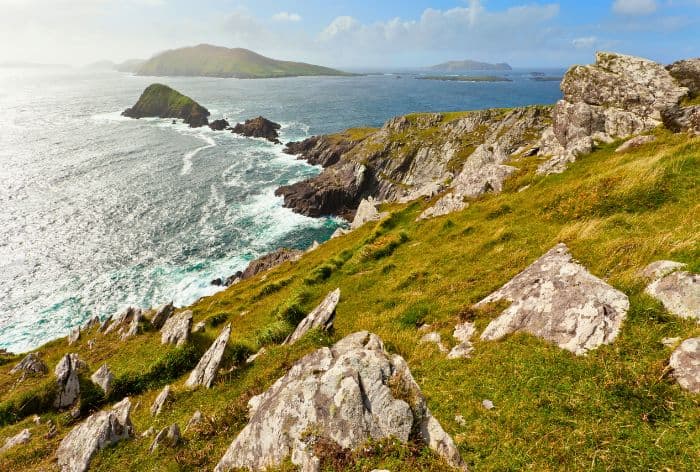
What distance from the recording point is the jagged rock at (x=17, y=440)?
596 inches

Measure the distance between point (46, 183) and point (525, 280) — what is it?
121 m

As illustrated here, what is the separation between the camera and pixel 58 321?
4909 cm

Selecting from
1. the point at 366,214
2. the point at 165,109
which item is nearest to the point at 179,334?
the point at 366,214

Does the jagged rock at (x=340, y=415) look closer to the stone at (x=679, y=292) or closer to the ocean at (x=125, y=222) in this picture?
the stone at (x=679, y=292)

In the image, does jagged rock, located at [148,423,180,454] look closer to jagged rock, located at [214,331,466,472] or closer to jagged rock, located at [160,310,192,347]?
jagged rock, located at [214,331,466,472]

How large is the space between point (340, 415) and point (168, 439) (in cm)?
710

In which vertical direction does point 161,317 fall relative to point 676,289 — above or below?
below

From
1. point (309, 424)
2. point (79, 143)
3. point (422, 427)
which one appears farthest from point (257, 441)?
point (79, 143)

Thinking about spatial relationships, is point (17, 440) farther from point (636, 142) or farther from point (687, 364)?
point (636, 142)

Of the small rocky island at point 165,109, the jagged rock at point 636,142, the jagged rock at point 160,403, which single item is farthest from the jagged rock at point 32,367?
the small rocky island at point 165,109

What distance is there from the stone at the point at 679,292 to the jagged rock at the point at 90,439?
18.5 meters

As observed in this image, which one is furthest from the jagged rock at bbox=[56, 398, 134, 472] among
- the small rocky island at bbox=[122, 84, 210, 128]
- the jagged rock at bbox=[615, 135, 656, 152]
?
the small rocky island at bbox=[122, 84, 210, 128]

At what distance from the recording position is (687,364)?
788 centimetres

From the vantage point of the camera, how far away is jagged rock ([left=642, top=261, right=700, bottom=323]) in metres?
9.30
